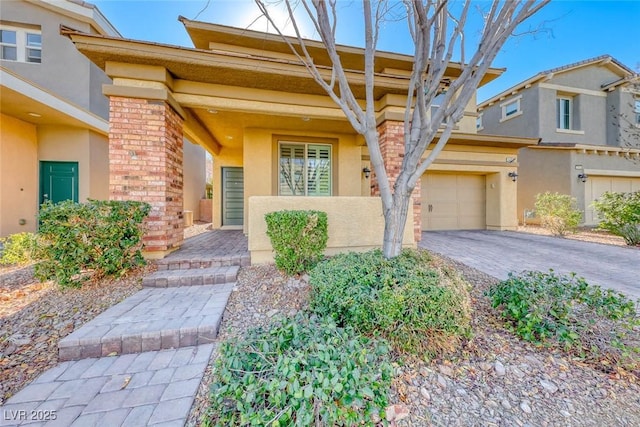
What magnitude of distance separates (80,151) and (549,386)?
11.4 meters

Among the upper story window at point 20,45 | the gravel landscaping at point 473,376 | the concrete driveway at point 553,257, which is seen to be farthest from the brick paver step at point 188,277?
the upper story window at point 20,45

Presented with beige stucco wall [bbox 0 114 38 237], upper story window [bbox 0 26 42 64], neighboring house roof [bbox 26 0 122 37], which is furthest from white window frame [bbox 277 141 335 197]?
upper story window [bbox 0 26 42 64]

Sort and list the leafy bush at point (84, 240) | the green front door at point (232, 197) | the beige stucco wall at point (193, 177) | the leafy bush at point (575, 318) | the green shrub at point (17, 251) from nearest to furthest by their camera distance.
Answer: the leafy bush at point (575, 318), the leafy bush at point (84, 240), the green shrub at point (17, 251), the green front door at point (232, 197), the beige stucco wall at point (193, 177)

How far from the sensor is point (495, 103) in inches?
554

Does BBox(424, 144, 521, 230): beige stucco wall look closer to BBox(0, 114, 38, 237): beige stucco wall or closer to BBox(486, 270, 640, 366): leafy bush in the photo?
BBox(486, 270, 640, 366): leafy bush

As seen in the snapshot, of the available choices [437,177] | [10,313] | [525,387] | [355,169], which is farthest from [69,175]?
[437,177]

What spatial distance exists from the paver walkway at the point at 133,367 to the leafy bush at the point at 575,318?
3.01 metres

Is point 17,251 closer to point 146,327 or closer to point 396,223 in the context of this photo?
point 146,327

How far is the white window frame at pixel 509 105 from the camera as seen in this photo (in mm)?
12653

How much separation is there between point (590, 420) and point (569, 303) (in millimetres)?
1061

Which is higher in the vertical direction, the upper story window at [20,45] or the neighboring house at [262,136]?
the upper story window at [20,45]

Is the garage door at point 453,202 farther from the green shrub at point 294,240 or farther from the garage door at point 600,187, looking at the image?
the green shrub at point 294,240

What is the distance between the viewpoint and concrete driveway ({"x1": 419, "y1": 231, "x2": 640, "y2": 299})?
4219 millimetres

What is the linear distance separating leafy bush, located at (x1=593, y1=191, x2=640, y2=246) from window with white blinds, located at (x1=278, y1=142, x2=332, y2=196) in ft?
27.2
